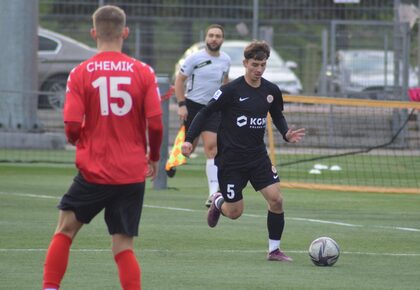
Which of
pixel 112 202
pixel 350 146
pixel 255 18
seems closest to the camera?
pixel 112 202

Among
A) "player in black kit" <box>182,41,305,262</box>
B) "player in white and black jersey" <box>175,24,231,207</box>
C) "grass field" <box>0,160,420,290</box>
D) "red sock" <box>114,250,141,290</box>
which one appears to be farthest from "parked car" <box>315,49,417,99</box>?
"red sock" <box>114,250,141,290</box>

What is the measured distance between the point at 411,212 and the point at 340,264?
180 inches

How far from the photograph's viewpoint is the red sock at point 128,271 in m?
7.57

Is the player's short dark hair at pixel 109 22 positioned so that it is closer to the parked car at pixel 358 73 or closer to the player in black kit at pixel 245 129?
the player in black kit at pixel 245 129

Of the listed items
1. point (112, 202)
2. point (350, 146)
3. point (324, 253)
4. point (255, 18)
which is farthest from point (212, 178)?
point (255, 18)

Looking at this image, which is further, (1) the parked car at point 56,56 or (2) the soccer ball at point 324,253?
(1) the parked car at point 56,56

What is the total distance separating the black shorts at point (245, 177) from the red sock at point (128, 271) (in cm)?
316

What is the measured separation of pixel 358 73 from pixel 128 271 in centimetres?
1821

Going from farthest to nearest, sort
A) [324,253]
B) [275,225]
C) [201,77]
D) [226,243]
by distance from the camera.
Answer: [201,77] → [226,243] → [275,225] → [324,253]

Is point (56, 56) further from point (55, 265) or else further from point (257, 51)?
point (55, 265)

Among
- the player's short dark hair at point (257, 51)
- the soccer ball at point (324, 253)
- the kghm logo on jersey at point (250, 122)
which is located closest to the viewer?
the soccer ball at point (324, 253)

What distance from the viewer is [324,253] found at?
1004cm

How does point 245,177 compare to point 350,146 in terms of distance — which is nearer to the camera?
point 245,177

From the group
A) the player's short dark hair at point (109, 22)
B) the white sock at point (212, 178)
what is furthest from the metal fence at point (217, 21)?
the player's short dark hair at point (109, 22)
